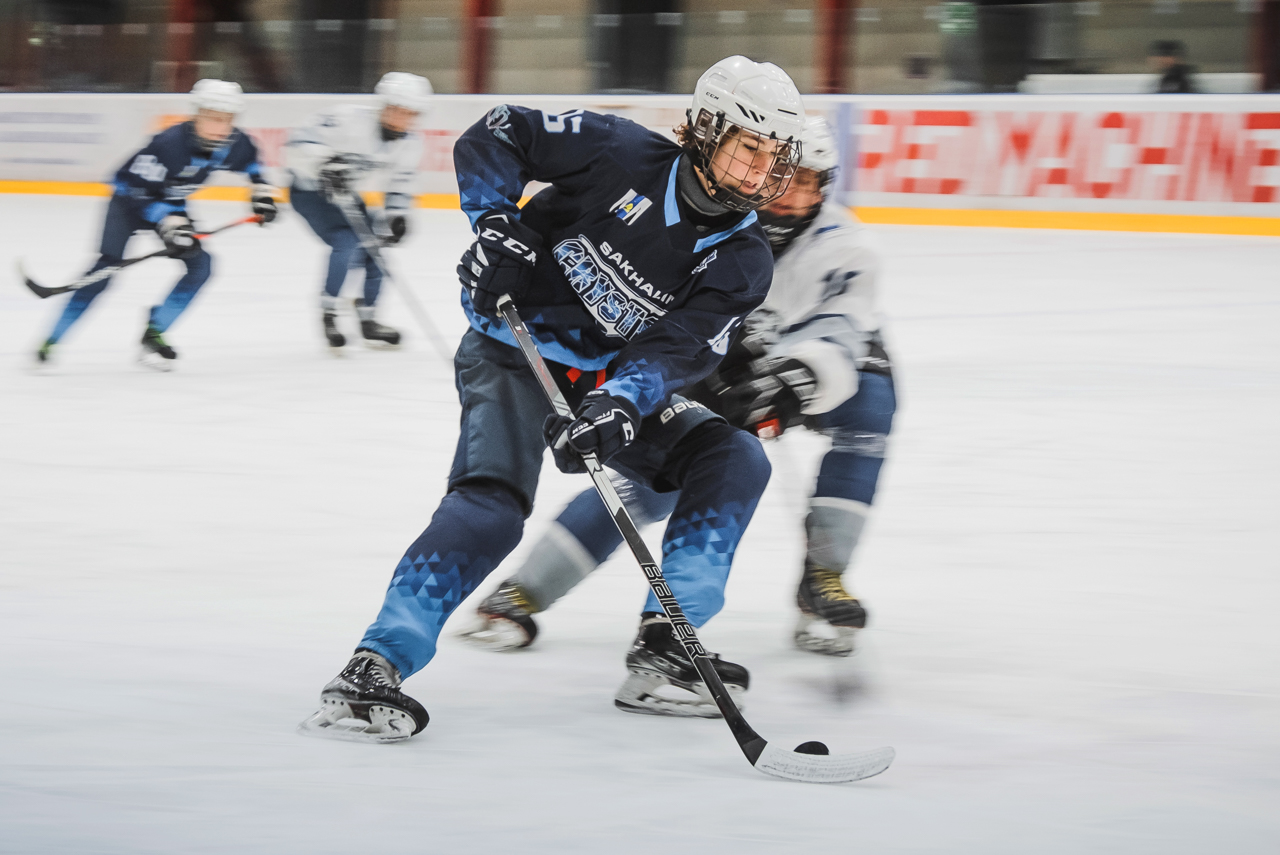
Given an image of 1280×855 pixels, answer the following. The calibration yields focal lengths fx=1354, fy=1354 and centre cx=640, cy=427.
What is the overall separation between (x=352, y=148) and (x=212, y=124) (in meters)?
0.59

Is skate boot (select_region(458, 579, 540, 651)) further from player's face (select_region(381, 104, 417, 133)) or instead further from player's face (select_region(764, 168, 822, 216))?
player's face (select_region(381, 104, 417, 133))

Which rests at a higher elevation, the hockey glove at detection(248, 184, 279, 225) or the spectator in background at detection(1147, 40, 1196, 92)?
the spectator in background at detection(1147, 40, 1196, 92)

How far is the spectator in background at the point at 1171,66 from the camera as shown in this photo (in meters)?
9.14

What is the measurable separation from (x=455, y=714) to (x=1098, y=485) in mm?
2299

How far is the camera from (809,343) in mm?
2475

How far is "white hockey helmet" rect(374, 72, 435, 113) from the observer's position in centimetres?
583

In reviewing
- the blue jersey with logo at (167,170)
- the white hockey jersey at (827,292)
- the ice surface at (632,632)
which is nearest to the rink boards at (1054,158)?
the ice surface at (632,632)

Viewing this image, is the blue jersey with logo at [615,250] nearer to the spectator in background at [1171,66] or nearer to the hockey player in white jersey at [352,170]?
the hockey player in white jersey at [352,170]

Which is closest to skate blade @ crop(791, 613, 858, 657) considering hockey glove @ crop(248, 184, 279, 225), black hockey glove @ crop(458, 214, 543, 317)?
black hockey glove @ crop(458, 214, 543, 317)

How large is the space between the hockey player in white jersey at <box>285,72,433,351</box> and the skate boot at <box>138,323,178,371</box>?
657 millimetres

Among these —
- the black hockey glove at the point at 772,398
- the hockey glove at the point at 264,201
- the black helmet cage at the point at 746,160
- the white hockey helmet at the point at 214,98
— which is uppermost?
the black helmet cage at the point at 746,160

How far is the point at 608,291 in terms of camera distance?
2191 mm

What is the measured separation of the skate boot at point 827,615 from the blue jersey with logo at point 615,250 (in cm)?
61

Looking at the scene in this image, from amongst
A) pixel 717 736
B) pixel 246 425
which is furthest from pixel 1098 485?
pixel 246 425
